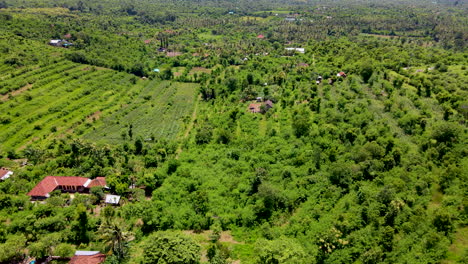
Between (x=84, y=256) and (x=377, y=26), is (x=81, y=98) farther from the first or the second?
(x=377, y=26)

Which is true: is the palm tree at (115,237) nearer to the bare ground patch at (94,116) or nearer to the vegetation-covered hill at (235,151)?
the vegetation-covered hill at (235,151)

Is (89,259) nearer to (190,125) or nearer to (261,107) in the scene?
(190,125)

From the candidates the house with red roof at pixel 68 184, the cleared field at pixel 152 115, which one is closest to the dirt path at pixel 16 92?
the cleared field at pixel 152 115

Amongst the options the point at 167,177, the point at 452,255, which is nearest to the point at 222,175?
the point at 167,177

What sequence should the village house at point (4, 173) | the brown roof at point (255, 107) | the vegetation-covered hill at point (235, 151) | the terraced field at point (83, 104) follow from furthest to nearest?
the brown roof at point (255, 107)
the terraced field at point (83, 104)
the village house at point (4, 173)
the vegetation-covered hill at point (235, 151)

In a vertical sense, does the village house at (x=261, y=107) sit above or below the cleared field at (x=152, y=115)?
above

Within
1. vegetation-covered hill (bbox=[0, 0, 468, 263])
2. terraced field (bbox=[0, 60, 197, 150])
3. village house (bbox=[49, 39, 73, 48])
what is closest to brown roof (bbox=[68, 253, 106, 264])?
vegetation-covered hill (bbox=[0, 0, 468, 263])
